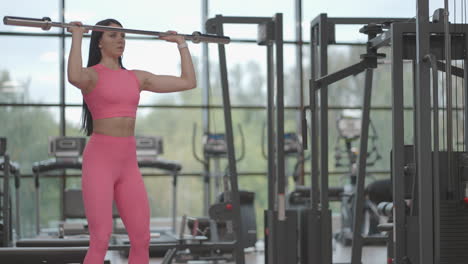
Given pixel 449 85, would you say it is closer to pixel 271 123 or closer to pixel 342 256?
pixel 271 123

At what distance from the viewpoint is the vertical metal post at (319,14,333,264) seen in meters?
5.55

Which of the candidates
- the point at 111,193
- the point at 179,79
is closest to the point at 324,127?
the point at 179,79

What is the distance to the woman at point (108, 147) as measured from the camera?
12.0 feet

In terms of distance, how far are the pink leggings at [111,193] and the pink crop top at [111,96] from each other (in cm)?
12

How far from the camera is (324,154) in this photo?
18.9ft

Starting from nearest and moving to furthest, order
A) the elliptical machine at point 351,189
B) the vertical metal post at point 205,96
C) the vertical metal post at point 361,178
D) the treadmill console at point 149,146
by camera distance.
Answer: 1. the vertical metal post at point 361,178
2. the treadmill console at point 149,146
3. the elliptical machine at point 351,189
4. the vertical metal post at point 205,96

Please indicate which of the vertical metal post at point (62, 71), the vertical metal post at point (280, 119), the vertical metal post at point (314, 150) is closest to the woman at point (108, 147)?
the vertical metal post at point (280, 119)

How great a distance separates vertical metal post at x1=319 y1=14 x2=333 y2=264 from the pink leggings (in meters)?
2.07

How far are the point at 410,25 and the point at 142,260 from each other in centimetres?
207

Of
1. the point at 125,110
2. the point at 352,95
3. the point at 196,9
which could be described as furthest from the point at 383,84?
the point at 125,110

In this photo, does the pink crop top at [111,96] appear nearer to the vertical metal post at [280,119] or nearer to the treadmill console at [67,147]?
the vertical metal post at [280,119]

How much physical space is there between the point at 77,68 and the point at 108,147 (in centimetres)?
40

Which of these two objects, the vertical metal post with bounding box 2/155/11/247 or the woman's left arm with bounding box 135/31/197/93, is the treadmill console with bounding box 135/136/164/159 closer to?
the vertical metal post with bounding box 2/155/11/247

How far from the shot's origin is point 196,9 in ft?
35.2
